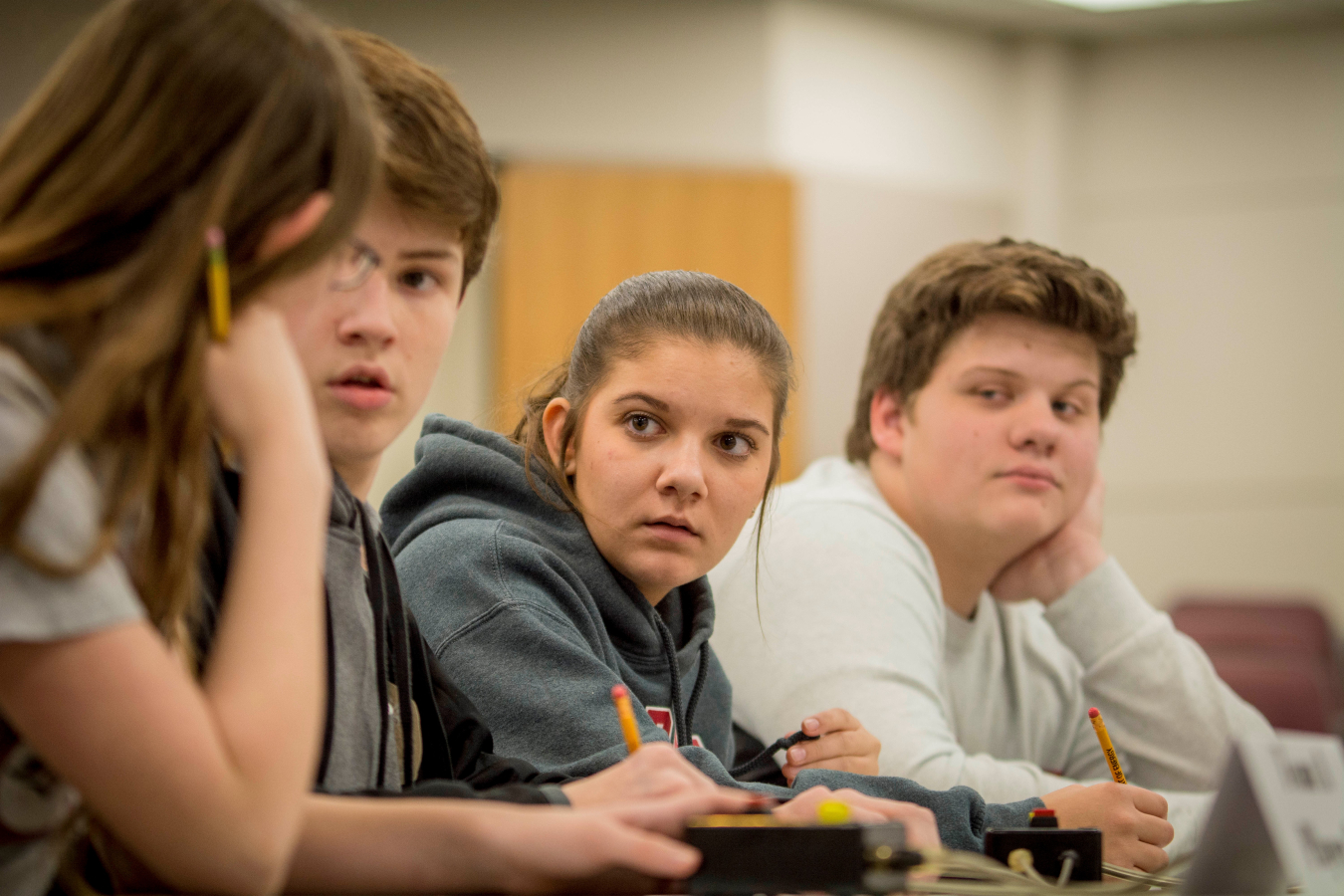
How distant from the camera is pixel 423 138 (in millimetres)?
1126

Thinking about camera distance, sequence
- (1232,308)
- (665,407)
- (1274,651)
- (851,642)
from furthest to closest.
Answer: (1232,308)
(1274,651)
(851,642)
(665,407)

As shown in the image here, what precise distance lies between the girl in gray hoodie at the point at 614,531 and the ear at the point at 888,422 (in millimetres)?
504

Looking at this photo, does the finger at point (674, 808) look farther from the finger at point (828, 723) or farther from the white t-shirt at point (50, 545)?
the finger at point (828, 723)

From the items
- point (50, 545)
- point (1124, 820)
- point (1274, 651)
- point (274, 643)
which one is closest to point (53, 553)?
point (50, 545)

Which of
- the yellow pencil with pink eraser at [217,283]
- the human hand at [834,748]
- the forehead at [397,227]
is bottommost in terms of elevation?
the human hand at [834,748]

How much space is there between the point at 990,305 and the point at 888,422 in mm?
251

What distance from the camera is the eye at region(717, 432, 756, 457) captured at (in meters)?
1.32

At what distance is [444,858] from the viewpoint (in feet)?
2.44

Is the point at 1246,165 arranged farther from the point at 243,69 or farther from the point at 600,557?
the point at 243,69

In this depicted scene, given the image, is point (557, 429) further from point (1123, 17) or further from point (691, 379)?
point (1123, 17)

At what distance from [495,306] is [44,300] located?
4208mm

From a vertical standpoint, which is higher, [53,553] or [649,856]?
[53,553]

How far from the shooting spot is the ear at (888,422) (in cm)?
191

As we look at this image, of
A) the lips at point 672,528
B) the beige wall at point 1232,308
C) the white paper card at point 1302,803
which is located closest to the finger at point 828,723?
the lips at point 672,528
